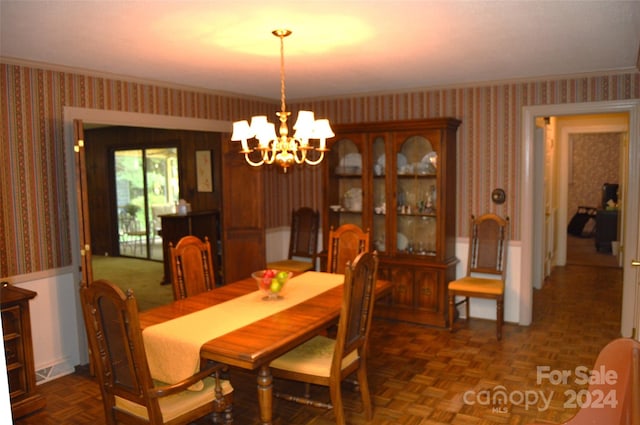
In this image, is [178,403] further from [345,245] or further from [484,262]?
[484,262]

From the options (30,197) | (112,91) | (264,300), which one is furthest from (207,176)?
(264,300)

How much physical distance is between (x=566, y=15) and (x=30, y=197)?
3757 mm

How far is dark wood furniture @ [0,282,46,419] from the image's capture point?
3180 mm

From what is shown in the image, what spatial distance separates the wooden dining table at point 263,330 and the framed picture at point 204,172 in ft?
14.0

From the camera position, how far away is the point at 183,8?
2.51 m

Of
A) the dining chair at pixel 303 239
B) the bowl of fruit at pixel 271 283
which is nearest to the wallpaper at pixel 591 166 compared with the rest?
the dining chair at pixel 303 239

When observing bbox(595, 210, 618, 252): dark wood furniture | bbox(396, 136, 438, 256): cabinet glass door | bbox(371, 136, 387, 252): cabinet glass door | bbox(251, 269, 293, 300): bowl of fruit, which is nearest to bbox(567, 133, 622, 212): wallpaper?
bbox(595, 210, 618, 252): dark wood furniture

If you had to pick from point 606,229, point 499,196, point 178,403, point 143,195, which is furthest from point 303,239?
point 606,229

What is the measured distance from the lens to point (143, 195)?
9.04 m

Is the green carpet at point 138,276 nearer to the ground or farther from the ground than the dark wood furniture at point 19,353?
nearer to the ground

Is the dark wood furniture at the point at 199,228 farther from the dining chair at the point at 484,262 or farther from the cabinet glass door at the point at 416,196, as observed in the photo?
the dining chair at the point at 484,262

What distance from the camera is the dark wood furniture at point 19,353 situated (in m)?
3.18

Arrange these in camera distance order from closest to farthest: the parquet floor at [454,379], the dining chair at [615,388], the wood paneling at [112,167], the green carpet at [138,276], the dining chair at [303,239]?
the dining chair at [615,388] → the parquet floor at [454,379] → the dining chair at [303,239] → the green carpet at [138,276] → the wood paneling at [112,167]

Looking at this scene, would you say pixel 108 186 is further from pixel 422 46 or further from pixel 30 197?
pixel 422 46
